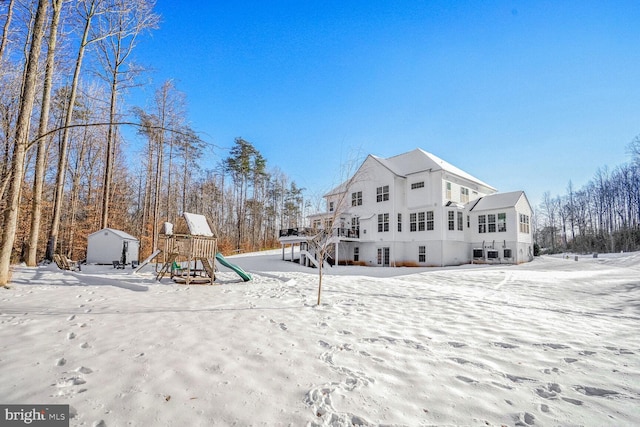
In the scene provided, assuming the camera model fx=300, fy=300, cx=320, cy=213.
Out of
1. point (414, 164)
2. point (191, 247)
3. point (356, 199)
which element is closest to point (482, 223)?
point (414, 164)

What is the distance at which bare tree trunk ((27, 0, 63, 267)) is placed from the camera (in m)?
10.2

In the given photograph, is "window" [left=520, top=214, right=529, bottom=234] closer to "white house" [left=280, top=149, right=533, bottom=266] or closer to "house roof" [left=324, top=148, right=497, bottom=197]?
"white house" [left=280, top=149, right=533, bottom=266]

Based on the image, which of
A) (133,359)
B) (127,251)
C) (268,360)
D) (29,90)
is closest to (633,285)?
(268,360)

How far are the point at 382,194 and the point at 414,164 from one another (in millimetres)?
3819

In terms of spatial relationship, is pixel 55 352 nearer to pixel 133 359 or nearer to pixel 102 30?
pixel 133 359

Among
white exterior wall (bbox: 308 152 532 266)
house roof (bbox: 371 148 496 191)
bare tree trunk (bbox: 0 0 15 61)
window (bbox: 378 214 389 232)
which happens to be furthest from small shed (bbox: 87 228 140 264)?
house roof (bbox: 371 148 496 191)

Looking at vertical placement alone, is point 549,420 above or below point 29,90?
below

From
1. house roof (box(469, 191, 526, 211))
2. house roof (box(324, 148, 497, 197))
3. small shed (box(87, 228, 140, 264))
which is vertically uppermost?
house roof (box(324, 148, 497, 197))

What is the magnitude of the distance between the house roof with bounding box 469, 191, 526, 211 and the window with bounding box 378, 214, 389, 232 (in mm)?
7359

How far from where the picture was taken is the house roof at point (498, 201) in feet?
80.0

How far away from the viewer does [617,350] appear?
452 centimetres

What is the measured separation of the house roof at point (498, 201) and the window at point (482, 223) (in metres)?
0.76

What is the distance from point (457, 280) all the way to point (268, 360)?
1267 cm

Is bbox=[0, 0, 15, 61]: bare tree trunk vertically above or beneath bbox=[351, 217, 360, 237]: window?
above
